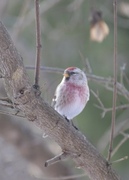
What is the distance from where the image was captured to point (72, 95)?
4.03 metres

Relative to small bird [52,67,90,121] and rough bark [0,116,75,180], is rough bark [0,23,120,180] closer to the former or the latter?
small bird [52,67,90,121]

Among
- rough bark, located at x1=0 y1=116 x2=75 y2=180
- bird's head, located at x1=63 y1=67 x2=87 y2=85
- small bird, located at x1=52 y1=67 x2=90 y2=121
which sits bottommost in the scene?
rough bark, located at x1=0 y1=116 x2=75 y2=180

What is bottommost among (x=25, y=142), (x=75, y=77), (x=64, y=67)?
(x=25, y=142)

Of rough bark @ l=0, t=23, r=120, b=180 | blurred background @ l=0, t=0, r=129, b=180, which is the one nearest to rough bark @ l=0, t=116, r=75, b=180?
blurred background @ l=0, t=0, r=129, b=180

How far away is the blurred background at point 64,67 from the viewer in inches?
237

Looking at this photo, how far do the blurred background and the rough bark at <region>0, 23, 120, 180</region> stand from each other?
268 cm

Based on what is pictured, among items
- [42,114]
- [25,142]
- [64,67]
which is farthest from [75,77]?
[64,67]

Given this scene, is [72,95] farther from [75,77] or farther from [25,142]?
[25,142]

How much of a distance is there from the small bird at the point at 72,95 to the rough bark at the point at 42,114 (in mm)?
1022

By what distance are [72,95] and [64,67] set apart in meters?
3.78

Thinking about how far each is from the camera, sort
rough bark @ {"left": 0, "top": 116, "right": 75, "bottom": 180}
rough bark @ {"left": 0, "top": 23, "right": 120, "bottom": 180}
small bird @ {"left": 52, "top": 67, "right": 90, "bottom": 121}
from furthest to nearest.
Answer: rough bark @ {"left": 0, "top": 116, "right": 75, "bottom": 180}, small bird @ {"left": 52, "top": 67, "right": 90, "bottom": 121}, rough bark @ {"left": 0, "top": 23, "right": 120, "bottom": 180}

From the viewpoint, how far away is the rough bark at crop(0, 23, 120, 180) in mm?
2498

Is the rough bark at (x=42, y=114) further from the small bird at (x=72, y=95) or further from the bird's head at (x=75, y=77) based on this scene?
the bird's head at (x=75, y=77)

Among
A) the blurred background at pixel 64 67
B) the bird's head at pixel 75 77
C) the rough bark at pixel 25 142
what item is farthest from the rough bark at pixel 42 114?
the rough bark at pixel 25 142
